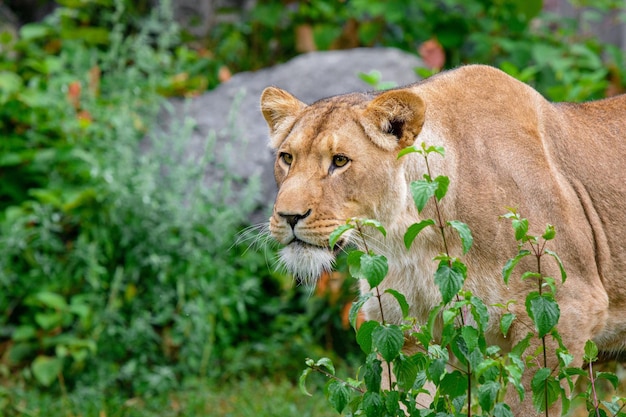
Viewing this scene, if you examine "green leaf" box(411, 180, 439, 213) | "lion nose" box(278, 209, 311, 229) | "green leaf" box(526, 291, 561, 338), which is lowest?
"green leaf" box(526, 291, 561, 338)

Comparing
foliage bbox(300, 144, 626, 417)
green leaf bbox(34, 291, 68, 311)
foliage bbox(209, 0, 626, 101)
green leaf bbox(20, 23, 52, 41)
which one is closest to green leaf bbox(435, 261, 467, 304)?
foliage bbox(300, 144, 626, 417)

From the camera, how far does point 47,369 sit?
5.96 m

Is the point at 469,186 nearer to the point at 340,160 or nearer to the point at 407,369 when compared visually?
the point at 340,160

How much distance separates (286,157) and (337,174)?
28 centimetres

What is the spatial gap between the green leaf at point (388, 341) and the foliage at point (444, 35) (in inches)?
179

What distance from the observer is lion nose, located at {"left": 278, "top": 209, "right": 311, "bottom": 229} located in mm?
3643

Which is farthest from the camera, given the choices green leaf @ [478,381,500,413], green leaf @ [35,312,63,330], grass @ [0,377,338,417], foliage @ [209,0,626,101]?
foliage @ [209,0,626,101]

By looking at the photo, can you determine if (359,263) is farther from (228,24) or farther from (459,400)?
(228,24)

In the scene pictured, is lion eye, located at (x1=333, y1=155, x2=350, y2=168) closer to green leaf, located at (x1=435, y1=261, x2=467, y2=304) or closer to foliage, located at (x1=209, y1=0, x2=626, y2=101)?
green leaf, located at (x1=435, y1=261, x2=467, y2=304)

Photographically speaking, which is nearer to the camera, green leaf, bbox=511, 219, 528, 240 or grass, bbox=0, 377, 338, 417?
green leaf, bbox=511, 219, 528, 240

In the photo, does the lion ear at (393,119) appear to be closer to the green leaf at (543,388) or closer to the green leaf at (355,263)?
the green leaf at (355,263)

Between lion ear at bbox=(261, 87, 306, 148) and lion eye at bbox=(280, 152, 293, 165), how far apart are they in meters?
0.23

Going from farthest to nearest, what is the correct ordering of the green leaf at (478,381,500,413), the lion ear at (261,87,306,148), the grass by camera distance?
the grass
the lion ear at (261,87,306,148)
the green leaf at (478,381,500,413)

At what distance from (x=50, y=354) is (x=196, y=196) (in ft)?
4.44
